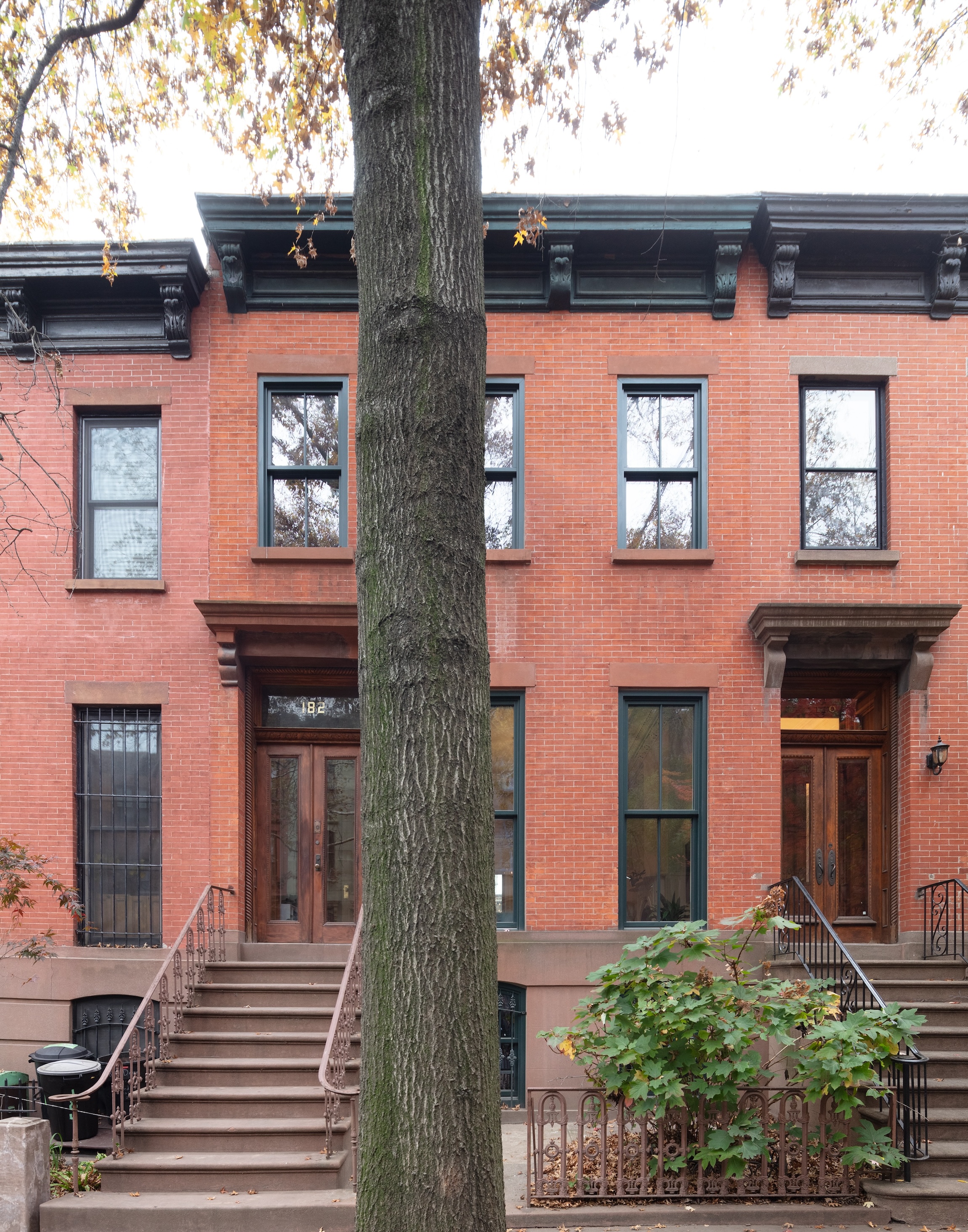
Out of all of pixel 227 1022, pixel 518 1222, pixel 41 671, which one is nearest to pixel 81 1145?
pixel 227 1022

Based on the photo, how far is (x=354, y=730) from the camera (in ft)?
34.1

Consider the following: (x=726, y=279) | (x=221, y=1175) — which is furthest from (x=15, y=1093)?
(x=726, y=279)

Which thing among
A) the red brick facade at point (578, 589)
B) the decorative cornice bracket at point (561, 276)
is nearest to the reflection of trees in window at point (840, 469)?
the red brick facade at point (578, 589)

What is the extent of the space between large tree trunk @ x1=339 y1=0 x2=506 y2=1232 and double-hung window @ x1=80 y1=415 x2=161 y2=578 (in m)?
7.15

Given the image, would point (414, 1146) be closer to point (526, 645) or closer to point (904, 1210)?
point (904, 1210)

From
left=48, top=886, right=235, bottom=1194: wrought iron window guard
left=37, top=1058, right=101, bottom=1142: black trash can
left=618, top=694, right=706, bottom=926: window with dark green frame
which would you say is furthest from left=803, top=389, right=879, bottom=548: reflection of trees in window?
left=37, top=1058, right=101, bottom=1142: black trash can

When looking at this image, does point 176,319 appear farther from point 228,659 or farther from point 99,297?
point 228,659

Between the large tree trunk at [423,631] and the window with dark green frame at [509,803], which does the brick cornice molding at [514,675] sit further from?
the large tree trunk at [423,631]

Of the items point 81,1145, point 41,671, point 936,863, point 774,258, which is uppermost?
point 774,258

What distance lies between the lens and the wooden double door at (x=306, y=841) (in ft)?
33.6

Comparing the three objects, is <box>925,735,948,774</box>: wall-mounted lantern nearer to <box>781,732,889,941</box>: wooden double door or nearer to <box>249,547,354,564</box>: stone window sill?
<box>781,732,889,941</box>: wooden double door

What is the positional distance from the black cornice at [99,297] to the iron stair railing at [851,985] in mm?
8741

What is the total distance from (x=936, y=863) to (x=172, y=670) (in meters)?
8.39

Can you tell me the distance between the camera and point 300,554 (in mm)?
9977
